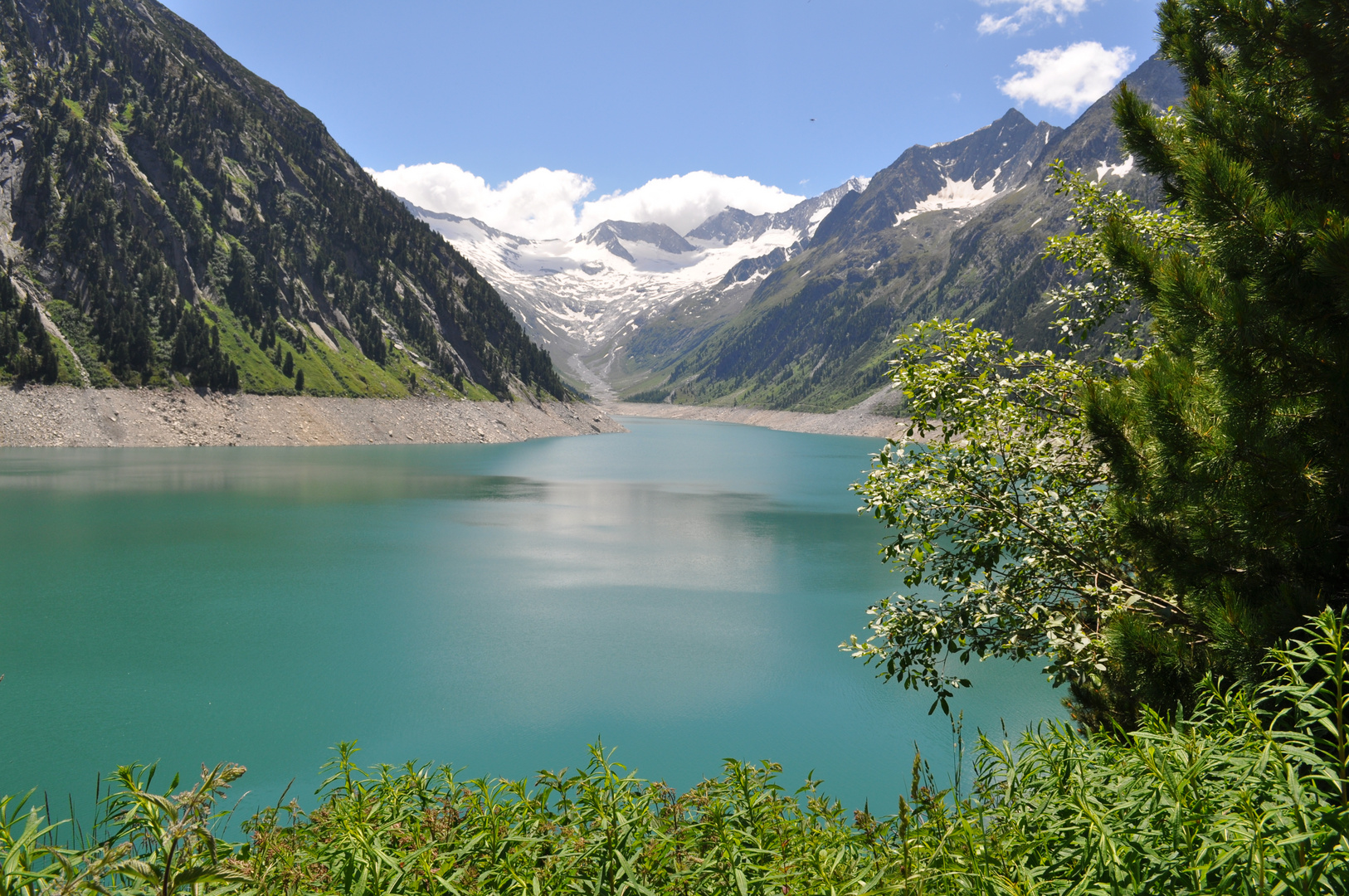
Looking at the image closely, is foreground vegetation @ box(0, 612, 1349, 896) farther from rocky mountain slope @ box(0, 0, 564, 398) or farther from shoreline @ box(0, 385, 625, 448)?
rocky mountain slope @ box(0, 0, 564, 398)

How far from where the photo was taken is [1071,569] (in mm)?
8453

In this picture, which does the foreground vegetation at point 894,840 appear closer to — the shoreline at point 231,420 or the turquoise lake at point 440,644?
the turquoise lake at point 440,644

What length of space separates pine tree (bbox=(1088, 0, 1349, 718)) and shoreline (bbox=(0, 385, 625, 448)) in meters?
102

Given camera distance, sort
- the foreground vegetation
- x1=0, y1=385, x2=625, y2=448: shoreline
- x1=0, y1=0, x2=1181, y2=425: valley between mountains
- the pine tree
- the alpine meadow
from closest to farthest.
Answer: the foreground vegetation < the alpine meadow < the pine tree < x1=0, y1=385, x2=625, y2=448: shoreline < x1=0, y1=0, x2=1181, y2=425: valley between mountains

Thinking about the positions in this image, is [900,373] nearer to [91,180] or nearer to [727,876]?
[727,876]

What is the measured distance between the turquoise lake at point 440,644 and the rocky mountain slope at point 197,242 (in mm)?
59682

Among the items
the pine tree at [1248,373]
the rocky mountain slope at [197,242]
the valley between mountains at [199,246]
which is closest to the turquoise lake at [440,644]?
the pine tree at [1248,373]

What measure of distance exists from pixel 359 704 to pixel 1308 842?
1928cm

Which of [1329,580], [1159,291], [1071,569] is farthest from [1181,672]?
Result: [1159,291]

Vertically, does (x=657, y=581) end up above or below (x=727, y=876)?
below

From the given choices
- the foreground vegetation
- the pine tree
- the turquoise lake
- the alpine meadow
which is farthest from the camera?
the turquoise lake

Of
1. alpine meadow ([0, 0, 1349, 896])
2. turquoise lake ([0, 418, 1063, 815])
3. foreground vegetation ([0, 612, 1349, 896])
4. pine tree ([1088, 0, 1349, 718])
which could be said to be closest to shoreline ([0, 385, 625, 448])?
alpine meadow ([0, 0, 1349, 896])

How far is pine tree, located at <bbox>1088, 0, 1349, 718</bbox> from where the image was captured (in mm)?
5203

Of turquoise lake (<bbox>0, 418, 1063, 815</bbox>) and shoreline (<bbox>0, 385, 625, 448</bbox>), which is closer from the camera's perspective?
turquoise lake (<bbox>0, 418, 1063, 815</bbox>)
